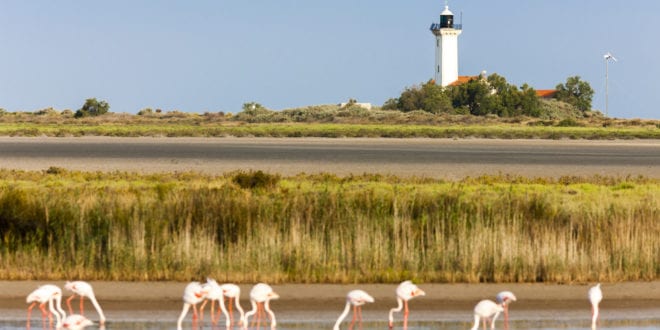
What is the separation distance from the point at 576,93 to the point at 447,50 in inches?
691

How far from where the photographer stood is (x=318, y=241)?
18.3m

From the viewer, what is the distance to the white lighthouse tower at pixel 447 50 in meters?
142

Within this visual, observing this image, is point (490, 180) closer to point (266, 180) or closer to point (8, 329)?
point (266, 180)

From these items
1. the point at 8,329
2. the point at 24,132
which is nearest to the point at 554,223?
the point at 8,329

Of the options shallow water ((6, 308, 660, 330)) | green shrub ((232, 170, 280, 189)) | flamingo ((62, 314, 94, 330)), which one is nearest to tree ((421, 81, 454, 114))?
green shrub ((232, 170, 280, 189))

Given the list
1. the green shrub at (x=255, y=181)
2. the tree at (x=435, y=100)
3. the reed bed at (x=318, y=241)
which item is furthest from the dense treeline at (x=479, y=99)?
the reed bed at (x=318, y=241)

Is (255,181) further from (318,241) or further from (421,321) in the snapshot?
(421,321)

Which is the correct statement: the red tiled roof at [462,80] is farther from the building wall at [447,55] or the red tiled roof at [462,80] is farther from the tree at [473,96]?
the tree at [473,96]

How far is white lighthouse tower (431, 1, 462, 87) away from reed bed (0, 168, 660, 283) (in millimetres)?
122428

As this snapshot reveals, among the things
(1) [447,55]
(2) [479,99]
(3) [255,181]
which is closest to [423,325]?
(3) [255,181]

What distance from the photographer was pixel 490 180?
3847 centimetres

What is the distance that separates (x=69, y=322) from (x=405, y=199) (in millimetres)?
9413

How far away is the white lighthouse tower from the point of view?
465 ft

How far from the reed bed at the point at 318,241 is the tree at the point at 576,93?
12848 cm
